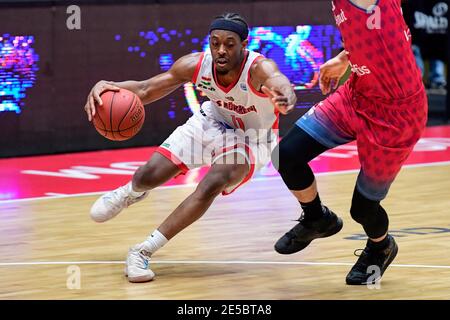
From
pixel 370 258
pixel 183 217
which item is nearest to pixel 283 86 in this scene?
pixel 183 217

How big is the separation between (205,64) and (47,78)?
525cm

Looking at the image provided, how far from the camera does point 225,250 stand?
7.70m

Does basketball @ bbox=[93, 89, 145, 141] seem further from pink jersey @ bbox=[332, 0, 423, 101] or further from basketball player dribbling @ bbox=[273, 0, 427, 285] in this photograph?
pink jersey @ bbox=[332, 0, 423, 101]

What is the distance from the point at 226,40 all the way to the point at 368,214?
144 centimetres

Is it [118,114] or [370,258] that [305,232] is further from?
[118,114]

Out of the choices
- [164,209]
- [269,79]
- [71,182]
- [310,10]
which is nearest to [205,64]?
[269,79]

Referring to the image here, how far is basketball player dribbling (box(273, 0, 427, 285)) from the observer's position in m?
6.25

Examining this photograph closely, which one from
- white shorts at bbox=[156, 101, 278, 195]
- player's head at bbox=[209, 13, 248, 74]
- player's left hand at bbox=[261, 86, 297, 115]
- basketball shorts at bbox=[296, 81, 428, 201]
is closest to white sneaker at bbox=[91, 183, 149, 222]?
white shorts at bbox=[156, 101, 278, 195]

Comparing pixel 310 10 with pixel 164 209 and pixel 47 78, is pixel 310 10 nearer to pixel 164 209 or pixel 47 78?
pixel 47 78

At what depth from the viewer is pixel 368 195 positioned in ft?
21.0

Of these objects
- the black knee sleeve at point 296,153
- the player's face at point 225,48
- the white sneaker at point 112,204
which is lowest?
the white sneaker at point 112,204

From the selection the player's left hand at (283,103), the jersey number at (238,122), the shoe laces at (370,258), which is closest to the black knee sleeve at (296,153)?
the player's left hand at (283,103)

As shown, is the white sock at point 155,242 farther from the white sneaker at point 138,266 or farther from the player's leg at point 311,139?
the player's leg at point 311,139

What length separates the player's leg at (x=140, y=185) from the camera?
7258mm
